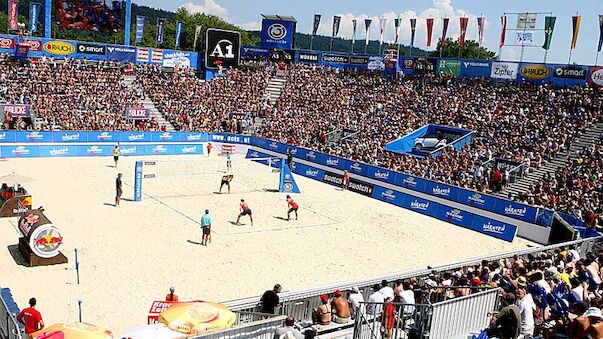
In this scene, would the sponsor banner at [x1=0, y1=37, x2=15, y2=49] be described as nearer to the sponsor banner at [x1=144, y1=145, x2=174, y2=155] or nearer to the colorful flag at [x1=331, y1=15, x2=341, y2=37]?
the sponsor banner at [x1=144, y1=145, x2=174, y2=155]

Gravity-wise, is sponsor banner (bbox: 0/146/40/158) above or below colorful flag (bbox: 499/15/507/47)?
below

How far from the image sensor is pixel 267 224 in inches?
834

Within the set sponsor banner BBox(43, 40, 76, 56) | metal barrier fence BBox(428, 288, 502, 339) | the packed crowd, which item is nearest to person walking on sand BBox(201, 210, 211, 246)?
metal barrier fence BBox(428, 288, 502, 339)

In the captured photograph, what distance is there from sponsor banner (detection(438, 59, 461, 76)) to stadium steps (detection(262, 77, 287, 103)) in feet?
44.3

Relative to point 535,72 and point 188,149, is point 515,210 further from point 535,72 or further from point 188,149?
point 188,149

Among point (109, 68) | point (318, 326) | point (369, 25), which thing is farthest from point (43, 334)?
point (369, 25)

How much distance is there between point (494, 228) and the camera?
75.0 feet

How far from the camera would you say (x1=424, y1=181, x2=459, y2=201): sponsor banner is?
2591 cm

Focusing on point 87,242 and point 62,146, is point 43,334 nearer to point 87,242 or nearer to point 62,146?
point 87,242

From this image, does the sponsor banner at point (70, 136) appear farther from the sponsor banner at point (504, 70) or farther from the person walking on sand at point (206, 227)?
the sponsor banner at point (504, 70)

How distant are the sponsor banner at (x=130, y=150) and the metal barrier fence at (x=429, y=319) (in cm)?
2916

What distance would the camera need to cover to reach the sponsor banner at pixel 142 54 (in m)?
45.9

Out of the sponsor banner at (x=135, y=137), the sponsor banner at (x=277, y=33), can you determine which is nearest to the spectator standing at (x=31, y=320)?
the sponsor banner at (x=135, y=137)

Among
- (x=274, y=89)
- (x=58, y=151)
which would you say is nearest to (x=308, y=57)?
(x=274, y=89)
